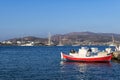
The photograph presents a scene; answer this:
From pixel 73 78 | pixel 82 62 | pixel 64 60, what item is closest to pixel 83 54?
pixel 82 62

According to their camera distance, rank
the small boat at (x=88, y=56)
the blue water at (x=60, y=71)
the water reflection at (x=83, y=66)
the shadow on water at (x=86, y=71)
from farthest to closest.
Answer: the small boat at (x=88, y=56), the water reflection at (x=83, y=66), the shadow on water at (x=86, y=71), the blue water at (x=60, y=71)

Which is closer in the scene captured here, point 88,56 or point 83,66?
point 83,66

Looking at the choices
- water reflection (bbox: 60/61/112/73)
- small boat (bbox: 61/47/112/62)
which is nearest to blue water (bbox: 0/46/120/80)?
water reflection (bbox: 60/61/112/73)

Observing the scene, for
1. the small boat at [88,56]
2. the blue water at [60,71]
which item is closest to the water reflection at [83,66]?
the blue water at [60,71]

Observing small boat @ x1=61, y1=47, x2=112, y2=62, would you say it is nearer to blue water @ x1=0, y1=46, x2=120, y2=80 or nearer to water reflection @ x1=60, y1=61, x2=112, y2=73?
water reflection @ x1=60, y1=61, x2=112, y2=73

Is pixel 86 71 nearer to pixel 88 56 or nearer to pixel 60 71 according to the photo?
pixel 60 71

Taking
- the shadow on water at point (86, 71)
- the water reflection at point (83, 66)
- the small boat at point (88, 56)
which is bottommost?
the water reflection at point (83, 66)

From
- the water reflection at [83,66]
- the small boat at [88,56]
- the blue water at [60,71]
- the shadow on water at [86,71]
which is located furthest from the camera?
the small boat at [88,56]

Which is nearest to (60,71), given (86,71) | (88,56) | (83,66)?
(86,71)

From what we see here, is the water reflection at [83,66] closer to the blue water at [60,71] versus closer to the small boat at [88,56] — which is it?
the blue water at [60,71]

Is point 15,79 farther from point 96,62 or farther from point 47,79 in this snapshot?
point 96,62

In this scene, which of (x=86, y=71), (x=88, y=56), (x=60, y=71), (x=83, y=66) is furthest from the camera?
(x=88, y=56)

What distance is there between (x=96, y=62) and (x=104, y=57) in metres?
1.85

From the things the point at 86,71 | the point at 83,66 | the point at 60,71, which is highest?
the point at 60,71
